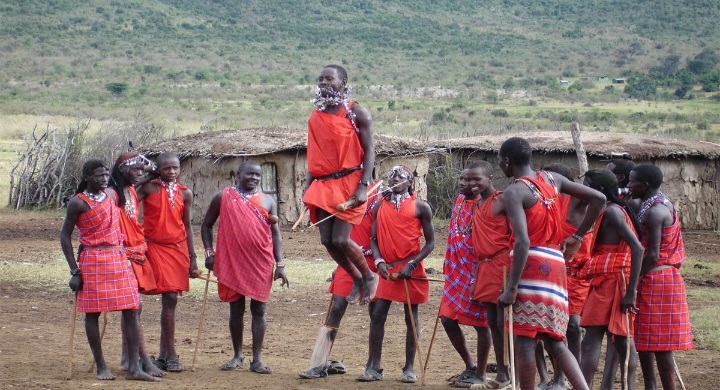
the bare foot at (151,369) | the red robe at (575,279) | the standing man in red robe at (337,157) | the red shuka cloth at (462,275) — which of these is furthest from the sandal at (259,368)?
the red robe at (575,279)

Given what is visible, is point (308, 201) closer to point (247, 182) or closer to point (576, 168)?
point (247, 182)

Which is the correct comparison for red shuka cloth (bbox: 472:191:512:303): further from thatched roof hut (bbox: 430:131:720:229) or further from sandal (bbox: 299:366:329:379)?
thatched roof hut (bbox: 430:131:720:229)

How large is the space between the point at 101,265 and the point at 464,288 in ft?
8.07

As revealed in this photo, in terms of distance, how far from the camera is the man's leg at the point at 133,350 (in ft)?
24.7

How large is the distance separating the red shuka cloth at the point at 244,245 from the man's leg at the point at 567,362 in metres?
2.35

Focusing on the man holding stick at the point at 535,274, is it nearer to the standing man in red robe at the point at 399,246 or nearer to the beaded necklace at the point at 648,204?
the beaded necklace at the point at 648,204

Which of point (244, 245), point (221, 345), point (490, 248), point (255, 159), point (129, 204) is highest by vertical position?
point (255, 159)

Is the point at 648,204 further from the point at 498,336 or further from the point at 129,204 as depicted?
the point at 129,204

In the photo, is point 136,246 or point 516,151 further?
point 136,246

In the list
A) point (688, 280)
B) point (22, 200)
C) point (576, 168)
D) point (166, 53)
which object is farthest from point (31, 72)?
point (688, 280)

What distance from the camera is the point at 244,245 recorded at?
7980 millimetres

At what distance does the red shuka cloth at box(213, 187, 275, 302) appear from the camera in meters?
7.94

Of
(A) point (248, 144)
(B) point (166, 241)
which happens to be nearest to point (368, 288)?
(B) point (166, 241)

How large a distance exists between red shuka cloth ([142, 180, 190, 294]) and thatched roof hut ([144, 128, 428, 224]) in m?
11.8
